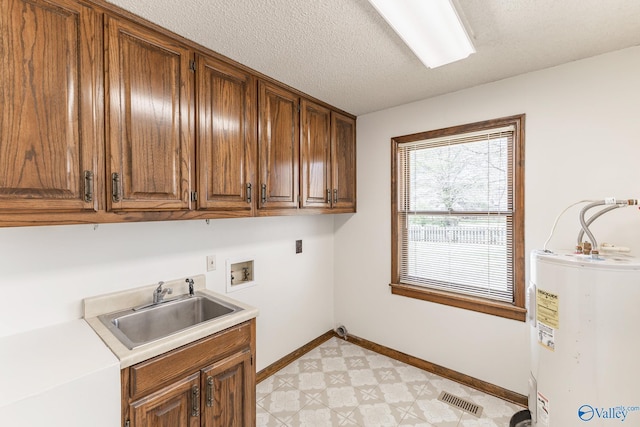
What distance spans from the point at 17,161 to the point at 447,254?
2.76 metres

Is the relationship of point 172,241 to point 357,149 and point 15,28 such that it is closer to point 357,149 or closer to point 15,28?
point 15,28

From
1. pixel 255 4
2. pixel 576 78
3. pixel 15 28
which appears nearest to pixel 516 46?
pixel 576 78

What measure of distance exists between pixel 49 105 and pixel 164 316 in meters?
1.24

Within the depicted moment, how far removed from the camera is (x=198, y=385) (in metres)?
1.43

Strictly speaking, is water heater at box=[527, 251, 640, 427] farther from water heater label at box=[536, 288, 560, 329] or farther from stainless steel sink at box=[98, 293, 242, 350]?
stainless steel sink at box=[98, 293, 242, 350]

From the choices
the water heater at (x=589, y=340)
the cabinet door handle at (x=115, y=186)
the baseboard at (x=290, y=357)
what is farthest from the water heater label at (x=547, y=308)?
the cabinet door handle at (x=115, y=186)

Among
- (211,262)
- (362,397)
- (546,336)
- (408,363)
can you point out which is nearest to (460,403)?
(408,363)

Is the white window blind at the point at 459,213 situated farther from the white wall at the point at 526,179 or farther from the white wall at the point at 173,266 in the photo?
the white wall at the point at 173,266

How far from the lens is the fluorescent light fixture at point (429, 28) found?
1304 millimetres

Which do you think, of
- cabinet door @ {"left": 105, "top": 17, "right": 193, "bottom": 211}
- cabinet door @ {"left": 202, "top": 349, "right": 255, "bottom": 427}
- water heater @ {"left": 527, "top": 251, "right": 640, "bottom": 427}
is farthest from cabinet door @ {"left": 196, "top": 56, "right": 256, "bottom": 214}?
water heater @ {"left": 527, "top": 251, "right": 640, "bottom": 427}

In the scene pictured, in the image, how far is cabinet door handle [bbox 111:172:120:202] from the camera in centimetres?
133

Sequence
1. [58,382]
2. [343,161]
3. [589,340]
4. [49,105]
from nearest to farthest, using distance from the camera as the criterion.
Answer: [58,382] → [49,105] → [589,340] → [343,161]

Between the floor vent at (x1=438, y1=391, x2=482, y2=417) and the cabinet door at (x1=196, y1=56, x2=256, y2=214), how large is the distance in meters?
2.06

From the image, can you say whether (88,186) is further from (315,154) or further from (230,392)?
(315,154)
